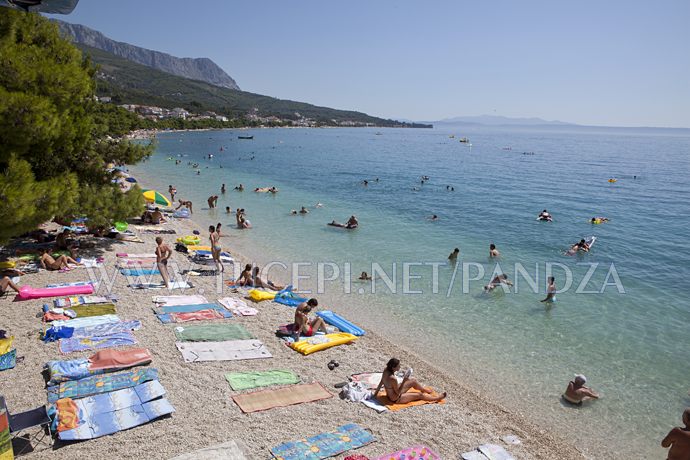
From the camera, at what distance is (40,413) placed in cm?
605

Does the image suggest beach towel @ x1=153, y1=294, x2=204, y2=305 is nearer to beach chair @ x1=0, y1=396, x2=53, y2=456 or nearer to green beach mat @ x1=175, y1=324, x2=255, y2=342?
green beach mat @ x1=175, y1=324, x2=255, y2=342

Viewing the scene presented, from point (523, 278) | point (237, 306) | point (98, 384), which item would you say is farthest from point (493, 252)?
point (98, 384)

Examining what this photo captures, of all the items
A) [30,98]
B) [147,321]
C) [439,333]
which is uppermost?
[30,98]

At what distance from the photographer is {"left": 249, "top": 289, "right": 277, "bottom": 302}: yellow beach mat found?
12594 millimetres

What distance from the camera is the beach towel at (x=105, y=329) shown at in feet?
30.0

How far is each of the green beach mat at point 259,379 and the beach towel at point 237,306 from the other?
3207mm

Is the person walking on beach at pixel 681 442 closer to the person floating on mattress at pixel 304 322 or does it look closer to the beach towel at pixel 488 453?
the beach towel at pixel 488 453

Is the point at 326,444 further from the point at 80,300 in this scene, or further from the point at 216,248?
the point at 216,248

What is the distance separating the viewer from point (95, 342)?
29.0 feet

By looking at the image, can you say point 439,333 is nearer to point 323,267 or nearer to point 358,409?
point 358,409

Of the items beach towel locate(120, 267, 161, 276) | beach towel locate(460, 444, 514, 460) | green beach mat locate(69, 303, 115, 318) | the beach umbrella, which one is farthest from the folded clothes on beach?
beach towel locate(460, 444, 514, 460)

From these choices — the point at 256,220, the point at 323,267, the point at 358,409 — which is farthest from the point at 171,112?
Answer: the point at 358,409

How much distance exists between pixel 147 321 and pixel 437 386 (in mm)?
6569

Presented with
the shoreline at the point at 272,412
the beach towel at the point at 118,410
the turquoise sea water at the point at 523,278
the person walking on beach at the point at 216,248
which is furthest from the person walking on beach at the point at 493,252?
the beach towel at the point at 118,410
